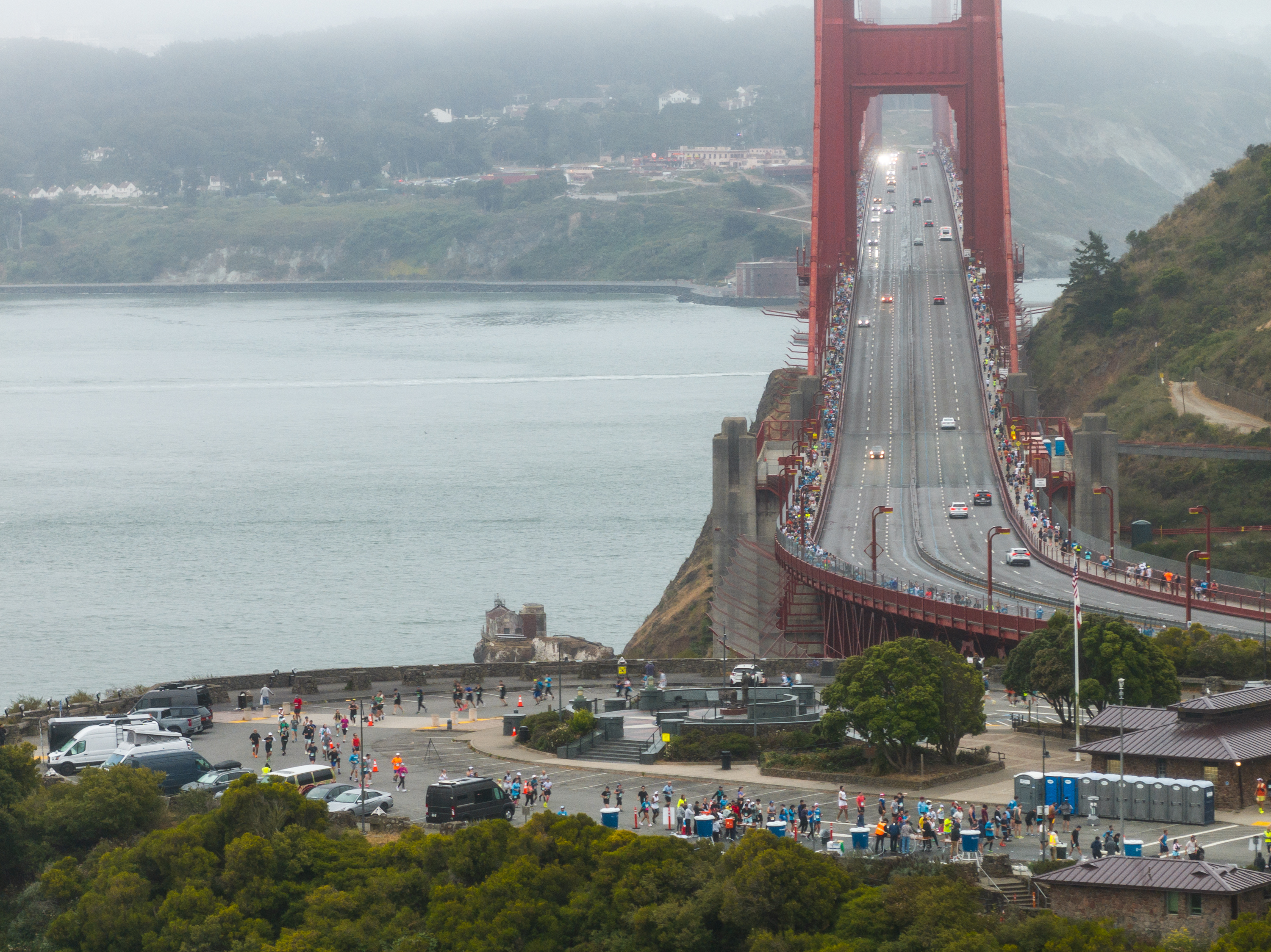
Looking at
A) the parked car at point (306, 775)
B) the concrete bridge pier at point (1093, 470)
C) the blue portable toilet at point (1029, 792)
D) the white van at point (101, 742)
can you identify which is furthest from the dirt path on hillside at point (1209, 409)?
the white van at point (101, 742)

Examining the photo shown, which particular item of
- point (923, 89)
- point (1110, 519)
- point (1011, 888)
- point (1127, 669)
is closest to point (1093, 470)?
point (1110, 519)

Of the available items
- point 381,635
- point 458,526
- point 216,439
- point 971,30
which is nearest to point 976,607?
point 381,635

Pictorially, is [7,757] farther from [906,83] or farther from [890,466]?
[906,83]

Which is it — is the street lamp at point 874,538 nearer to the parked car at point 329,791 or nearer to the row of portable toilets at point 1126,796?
the parked car at point 329,791

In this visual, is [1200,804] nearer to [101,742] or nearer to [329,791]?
[329,791]

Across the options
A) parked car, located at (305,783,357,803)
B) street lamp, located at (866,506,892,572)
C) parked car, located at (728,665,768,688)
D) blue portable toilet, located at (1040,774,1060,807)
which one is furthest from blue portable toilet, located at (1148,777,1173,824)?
street lamp, located at (866,506,892,572)

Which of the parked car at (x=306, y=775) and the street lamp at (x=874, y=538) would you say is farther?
the street lamp at (x=874, y=538)
